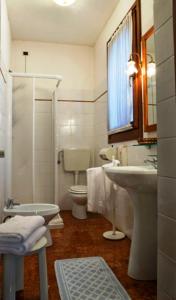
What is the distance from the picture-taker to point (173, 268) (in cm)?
101

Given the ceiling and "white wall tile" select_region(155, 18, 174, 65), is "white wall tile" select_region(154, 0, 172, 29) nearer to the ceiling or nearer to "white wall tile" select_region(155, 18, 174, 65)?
"white wall tile" select_region(155, 18, 174, 65)

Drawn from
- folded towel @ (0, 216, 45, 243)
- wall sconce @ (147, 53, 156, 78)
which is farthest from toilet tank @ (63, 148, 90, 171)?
folded towel @ (0, 216, 45, 243)

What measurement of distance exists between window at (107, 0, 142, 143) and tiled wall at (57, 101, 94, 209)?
84cm

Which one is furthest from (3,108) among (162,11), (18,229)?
(162,11)

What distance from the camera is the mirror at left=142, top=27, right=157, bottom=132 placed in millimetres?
2141

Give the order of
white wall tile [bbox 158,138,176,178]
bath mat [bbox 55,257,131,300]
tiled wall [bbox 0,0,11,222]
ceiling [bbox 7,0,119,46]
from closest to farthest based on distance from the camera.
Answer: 1. white wall tile [bbox 158,138,176,178]
2. bath mat [bbox 55,257,131,300]
3. tiled wall [bbox 0,0,11,222]
4. ceiling [bbox 7,0,119,46]

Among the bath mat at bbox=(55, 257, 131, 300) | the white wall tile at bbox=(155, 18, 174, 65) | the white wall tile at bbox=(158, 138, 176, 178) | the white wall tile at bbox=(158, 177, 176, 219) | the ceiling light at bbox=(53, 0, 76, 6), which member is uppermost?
the ceiling light at bbox=(53, 0, 76, 6)

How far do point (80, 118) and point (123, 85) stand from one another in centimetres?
136

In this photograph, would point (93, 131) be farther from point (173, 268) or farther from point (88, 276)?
point (173, 268)

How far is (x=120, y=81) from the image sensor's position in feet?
8.93

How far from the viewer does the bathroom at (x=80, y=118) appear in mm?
1088

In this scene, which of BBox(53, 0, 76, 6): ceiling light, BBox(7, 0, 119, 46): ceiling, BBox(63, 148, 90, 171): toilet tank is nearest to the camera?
BBox(53, 0, 76, 6): ceiling light

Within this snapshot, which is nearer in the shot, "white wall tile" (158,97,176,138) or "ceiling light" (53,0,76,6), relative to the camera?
"white wall tile" (158,97,176,138)

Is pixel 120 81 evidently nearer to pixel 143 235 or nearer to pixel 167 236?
pixel 143 235
